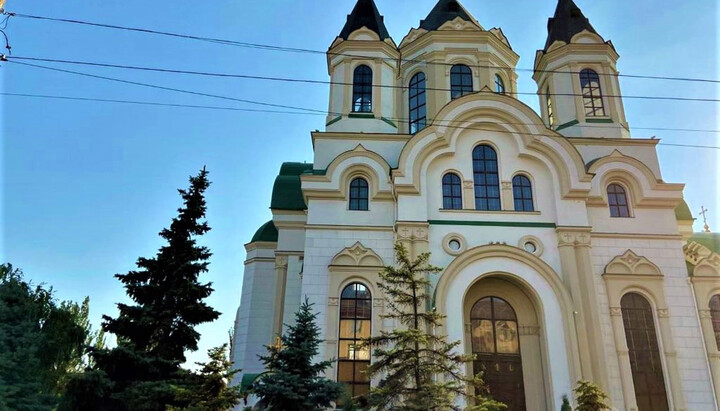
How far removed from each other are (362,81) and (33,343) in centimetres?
1471

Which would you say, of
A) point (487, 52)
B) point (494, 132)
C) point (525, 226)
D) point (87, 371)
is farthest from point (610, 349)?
point (87, 371)

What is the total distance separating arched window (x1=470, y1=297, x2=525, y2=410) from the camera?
17.0 meters

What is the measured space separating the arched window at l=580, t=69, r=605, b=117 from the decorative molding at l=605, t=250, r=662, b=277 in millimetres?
6340

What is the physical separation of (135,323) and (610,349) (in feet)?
46.2

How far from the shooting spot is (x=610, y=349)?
55.8 feet

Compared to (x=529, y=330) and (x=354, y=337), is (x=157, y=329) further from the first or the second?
(x=529, y=330)

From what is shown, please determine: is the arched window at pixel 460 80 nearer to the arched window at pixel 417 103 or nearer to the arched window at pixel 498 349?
the arched window at pixel 417 103

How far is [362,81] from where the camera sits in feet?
73.3

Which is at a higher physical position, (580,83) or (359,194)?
(580,83)

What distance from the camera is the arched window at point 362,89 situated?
21.9m

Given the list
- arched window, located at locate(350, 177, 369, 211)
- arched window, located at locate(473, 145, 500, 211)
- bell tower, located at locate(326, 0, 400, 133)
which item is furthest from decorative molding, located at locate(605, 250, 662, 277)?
bell tower, located at locate(326, 0, 400, 133)

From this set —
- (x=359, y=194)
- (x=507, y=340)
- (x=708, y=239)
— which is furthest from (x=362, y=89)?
(x=708, y=239)

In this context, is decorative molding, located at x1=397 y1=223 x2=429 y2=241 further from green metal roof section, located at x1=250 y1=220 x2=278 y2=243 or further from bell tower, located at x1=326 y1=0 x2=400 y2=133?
green metal roof section, located at x1=250 y1=220 x2=278 y2=243

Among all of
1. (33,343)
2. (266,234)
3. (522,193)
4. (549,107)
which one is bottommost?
(33,343)
